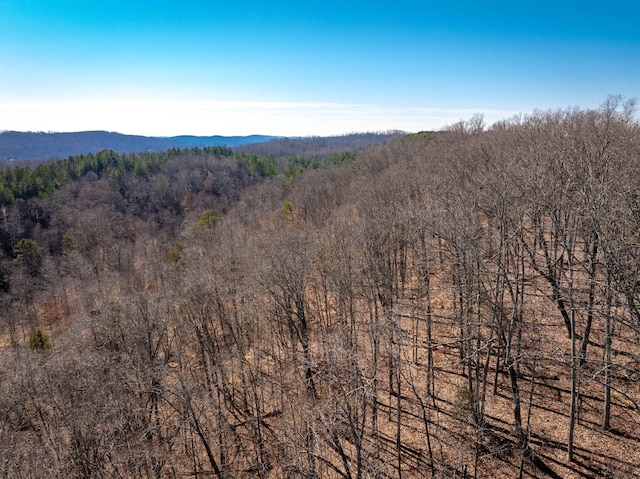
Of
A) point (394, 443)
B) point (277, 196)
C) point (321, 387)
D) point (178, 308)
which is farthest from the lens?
point (277, 196)

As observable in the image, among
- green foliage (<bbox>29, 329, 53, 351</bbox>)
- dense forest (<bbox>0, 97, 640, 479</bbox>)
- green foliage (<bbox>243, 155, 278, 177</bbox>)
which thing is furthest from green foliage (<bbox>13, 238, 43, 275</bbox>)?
green foliage (<bbox>243, 155, 278, 177</bbox>)

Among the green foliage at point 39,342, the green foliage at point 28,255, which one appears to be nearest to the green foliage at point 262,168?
the green foliage at point 28,255

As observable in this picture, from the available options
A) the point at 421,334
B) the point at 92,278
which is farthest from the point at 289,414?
the point at 92,278

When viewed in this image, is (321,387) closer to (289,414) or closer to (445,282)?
(289,414)

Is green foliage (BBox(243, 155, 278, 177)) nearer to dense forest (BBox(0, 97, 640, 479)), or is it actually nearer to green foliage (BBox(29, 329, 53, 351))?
dense forest (BBox(0, 97, 640, 479))

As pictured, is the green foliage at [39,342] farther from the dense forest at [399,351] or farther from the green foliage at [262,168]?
the green foliage at [262,168]

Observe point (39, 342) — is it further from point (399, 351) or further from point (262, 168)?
point (262, 168)
